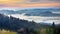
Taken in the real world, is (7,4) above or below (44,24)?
above

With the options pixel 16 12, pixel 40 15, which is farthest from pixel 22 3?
pixel 40 15

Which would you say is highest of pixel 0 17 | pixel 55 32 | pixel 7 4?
pixel 7 4

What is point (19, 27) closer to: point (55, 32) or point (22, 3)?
point (22, 3)

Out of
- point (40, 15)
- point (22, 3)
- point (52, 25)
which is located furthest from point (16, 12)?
point (52, 25)

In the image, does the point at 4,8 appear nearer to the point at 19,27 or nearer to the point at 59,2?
the point at 19,27

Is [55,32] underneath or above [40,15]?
underneath
